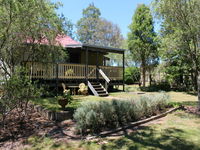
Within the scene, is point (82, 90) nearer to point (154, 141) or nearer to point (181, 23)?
point (181, 23)

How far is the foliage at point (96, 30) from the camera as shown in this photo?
120 feet

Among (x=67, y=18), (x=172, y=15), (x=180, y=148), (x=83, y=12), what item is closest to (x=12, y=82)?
(x=67, y=18)

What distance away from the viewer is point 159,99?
279 inches

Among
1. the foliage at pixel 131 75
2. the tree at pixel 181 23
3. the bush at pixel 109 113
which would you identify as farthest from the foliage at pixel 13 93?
the foliage at pixel 131 75

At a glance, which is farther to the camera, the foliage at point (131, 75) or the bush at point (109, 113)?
the foliage at point (131, 75)

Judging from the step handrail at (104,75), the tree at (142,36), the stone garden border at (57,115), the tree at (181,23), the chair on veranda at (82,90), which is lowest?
the stone garden border at (57,115)

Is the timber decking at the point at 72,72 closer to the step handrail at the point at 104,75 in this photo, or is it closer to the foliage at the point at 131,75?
the step handrail at the point at 104,75

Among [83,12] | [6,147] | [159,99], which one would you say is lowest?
[6,147]

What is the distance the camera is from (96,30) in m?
36.9

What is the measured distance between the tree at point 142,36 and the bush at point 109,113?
12.1 metres

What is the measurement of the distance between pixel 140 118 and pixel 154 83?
46.4 feet

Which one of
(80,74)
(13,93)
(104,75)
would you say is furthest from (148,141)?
(104,75)

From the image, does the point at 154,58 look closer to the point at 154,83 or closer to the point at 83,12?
the point at 154,83

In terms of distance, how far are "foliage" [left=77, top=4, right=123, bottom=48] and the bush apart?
30.8 metres
